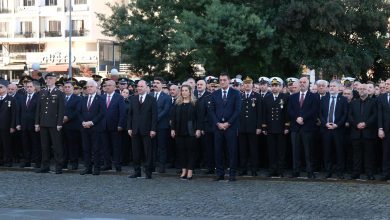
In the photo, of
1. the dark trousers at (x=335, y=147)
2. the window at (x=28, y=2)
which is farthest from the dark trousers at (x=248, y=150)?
the window at (x=28, y=2)

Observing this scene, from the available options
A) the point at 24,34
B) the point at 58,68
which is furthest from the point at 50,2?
the point at 58,68

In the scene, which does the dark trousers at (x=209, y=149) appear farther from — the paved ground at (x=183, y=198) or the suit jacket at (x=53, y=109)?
the suit jacket at (x=53, y=109)

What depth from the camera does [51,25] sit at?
233 feet

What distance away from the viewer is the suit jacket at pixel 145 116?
14.6 metres

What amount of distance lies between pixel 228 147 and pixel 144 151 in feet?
6.72

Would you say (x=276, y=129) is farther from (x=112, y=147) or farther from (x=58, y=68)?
(x=58, y=68)

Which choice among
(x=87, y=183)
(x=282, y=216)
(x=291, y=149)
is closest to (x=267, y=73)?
(x=291, y=149)

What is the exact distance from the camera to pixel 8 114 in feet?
53.8

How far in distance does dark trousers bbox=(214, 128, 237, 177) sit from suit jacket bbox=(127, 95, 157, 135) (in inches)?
58.5

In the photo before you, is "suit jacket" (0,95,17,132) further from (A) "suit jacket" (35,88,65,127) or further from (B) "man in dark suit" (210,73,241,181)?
(B) "man in dark suit" (210,73,241,181)

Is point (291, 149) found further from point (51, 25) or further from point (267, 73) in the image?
point (51, 25)

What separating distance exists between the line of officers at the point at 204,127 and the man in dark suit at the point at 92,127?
0.02 metres

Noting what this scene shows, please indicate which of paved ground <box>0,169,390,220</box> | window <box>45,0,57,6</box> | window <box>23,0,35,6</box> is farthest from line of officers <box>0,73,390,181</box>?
window <box>23,0,35,6</box>

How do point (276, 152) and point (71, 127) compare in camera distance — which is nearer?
point (276, 152)
